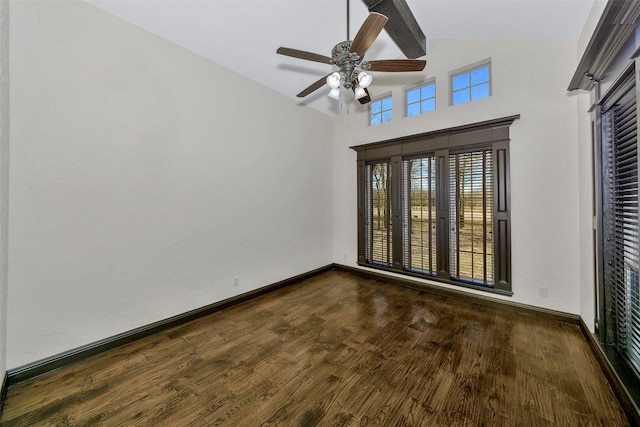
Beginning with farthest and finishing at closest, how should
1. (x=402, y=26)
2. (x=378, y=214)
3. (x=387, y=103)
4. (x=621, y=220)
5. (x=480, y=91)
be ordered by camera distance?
(x=378, y=214), (x=387, y=103), (x=480, y=91), (x=402, y=26), (x=621, y=220)

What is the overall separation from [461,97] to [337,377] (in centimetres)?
396

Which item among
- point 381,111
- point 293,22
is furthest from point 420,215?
point 293,22

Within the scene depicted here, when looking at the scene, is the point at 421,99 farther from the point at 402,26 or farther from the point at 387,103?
the point at 402,26

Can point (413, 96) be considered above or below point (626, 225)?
above

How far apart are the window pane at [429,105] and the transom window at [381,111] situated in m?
0.55

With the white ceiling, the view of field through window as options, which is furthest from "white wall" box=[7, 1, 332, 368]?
the view of field through window

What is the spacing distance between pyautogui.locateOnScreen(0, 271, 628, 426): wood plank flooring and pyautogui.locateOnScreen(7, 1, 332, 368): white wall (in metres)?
0.49

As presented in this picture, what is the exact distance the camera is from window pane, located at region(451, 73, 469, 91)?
356 centimetres

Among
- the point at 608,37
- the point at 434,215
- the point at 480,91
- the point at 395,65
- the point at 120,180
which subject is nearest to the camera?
the point at 608,37

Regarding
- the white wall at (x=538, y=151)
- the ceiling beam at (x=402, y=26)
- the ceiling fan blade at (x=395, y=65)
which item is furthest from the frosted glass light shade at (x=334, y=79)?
the white wall at (x=538, y=151)

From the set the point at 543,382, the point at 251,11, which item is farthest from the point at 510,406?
the point at 251,11

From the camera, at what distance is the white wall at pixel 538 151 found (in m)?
2.79

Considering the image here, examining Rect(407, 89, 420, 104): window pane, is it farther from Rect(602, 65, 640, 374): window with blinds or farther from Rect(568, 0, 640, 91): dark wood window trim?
Rect(602, 65, 640, 374): window with blinds

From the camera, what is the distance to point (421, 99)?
13.0 ft
